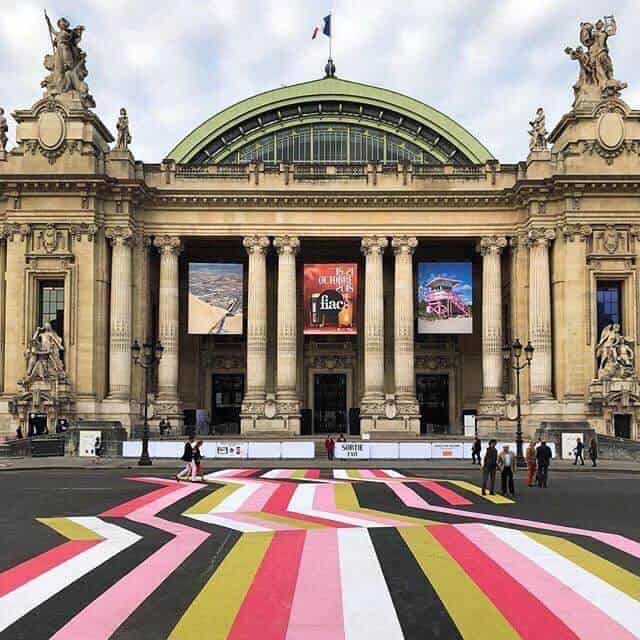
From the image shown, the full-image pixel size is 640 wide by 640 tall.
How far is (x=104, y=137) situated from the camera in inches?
2147

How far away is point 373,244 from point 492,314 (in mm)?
8895

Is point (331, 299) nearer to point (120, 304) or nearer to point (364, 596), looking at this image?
point (120, 304)

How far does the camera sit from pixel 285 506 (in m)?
21.2

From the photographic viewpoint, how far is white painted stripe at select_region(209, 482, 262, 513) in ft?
67.5

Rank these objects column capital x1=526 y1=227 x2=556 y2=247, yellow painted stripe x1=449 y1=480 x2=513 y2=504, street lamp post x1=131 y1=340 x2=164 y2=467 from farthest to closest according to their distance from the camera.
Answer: column capital x1=526 y1=227 x2=556 y2=247 → street lamp post x1=131 y1=340 x2=164 y2=467 → yellow painted stripe x1=449 y1=480 x2=513 y2=504

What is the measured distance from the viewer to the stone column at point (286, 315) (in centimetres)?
5300

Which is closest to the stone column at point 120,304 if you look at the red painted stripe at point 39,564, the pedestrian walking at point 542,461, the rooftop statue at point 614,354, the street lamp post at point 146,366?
the street lamp post at point 146,366

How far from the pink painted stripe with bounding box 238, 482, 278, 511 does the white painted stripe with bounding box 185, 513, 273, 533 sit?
5.27 ft

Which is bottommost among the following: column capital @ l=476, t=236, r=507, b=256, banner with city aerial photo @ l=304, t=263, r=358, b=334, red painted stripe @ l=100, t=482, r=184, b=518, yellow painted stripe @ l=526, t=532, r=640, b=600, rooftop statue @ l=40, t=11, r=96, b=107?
red painted stripe @ l=100, t=482, r=184, b=518

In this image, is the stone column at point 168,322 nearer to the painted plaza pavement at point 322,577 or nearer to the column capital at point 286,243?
the column capital at point 286,243

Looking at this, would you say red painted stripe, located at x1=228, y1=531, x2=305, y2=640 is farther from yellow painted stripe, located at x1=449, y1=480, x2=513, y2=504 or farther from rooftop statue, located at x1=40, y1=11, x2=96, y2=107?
rooftop statue, located at x1=40, y1=11, x2=96, y2=107

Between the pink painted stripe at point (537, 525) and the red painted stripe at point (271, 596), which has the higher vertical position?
the red painted stripe at point (271, 596)

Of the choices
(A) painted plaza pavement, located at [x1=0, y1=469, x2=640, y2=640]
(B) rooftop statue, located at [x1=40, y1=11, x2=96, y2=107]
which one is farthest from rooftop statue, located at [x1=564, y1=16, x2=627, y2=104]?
(A) painted plaza pavement, located at [x1=0, y1=469, x2=640, y2=640]

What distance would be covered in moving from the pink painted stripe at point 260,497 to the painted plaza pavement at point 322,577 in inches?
22.2
